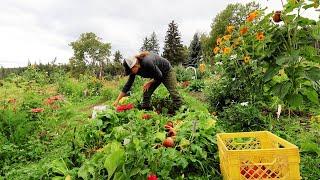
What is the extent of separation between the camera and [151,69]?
19.8ft

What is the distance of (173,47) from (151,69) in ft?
116

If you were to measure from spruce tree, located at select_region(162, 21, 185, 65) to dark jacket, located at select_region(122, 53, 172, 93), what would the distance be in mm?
33527

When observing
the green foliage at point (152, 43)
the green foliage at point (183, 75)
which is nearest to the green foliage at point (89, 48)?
the green foliage at point (152, 43)

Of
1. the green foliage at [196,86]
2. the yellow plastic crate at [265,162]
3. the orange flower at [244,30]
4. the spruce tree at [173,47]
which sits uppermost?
the spruce tree at [173,47]

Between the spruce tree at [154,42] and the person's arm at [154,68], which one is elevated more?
the spruce tree at [154,42]

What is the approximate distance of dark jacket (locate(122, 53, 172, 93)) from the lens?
598 cm

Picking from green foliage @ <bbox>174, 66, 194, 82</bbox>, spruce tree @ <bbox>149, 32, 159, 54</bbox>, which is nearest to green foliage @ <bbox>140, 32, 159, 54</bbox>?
spruce tree @ <bbox>149, 32, 159, 54</bbox>

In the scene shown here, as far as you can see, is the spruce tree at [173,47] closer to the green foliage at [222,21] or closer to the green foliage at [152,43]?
the green foliage at [222,21]

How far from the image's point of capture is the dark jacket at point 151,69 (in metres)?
5.98

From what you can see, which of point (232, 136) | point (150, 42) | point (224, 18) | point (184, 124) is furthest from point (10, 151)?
point (150, 42)

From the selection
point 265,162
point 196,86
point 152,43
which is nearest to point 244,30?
point 265,162

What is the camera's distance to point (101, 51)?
53688mm

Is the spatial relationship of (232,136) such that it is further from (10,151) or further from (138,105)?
(138,105)

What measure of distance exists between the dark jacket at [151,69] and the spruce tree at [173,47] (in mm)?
33527
